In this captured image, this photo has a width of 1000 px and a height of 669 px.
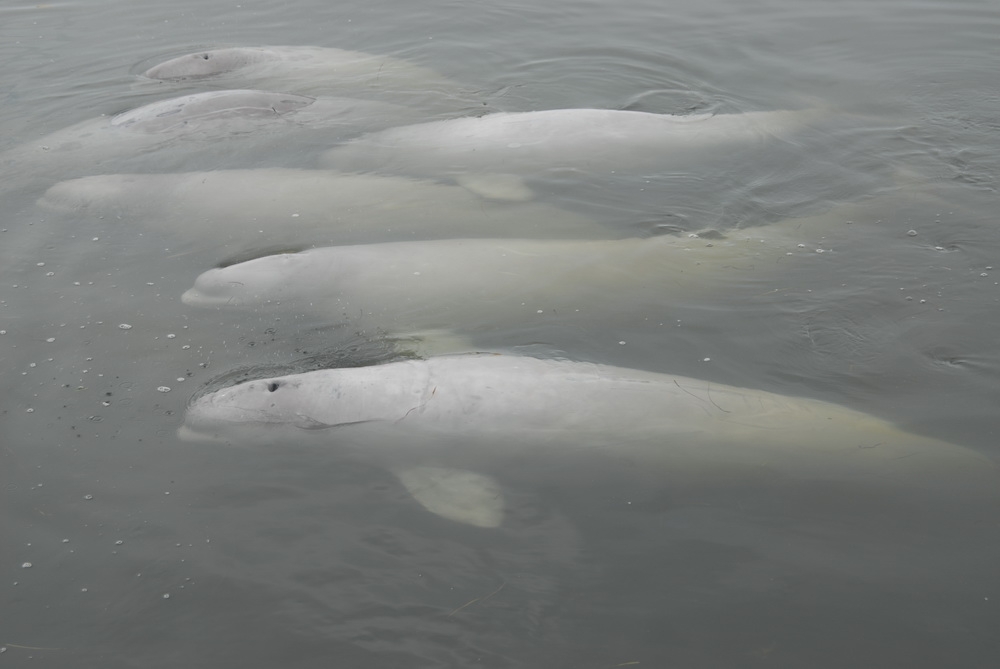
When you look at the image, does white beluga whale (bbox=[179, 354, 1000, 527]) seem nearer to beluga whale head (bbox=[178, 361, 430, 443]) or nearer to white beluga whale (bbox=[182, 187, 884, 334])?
beluga whale head (bbox=[178, 361, 430, 443])

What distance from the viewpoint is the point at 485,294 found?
8.47 m

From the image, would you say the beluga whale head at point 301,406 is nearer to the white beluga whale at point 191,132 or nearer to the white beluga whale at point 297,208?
the white beluga whale at point 297,208

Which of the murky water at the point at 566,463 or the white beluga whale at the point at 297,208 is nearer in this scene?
the murky water at the point at 566,463

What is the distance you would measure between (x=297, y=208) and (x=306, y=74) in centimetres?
507

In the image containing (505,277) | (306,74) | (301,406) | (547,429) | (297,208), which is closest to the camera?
(547,429)

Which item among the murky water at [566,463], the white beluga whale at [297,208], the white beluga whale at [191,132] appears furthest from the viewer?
the white beluga whale at [191,132]

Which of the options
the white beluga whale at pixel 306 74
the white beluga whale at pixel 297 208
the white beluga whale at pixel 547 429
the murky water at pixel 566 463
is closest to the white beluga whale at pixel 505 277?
the murky water at pixel 566 463

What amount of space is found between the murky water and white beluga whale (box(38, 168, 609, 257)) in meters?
0.13

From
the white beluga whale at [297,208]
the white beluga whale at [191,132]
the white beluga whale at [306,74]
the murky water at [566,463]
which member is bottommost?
the murky water at [566,463]

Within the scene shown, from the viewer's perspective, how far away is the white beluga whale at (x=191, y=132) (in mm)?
11445

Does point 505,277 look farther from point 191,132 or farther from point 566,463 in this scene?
point 191,132

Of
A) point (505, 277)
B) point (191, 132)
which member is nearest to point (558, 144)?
point (505, 277)

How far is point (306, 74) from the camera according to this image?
14.4 metres

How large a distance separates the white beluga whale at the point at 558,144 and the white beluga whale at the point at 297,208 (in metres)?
0.45
